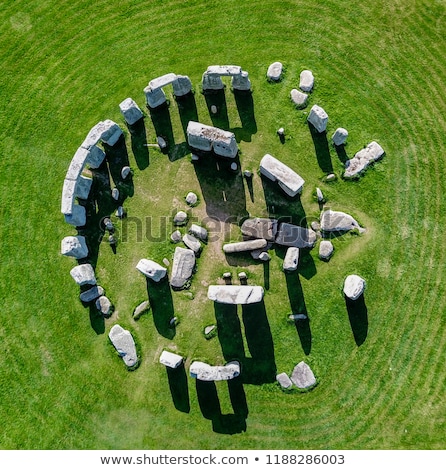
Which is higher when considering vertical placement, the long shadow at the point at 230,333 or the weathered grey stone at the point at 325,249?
the weathered grey stone at the point at 325,249

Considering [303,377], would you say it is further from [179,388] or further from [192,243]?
[192,243]

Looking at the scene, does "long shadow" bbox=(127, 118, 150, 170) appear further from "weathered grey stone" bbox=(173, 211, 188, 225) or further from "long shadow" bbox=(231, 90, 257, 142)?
"long shadow" bbox=(231, 90, 257, 142)

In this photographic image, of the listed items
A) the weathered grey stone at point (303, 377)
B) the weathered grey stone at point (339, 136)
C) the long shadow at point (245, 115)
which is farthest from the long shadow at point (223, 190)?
the weathered grey stone at point (303, 377)

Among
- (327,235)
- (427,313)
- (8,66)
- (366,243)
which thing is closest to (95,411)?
(327,235)

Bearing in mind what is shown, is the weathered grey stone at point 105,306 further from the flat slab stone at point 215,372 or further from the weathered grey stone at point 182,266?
the flat slab stone at point 215,372

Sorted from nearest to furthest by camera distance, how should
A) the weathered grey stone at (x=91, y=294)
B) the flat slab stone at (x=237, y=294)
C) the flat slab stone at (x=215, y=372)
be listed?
the flat slab stone at (x=237, y=294) → the flat slab stone at (x=215, y=372) → the weathered grey stone at (x=91, y=294)

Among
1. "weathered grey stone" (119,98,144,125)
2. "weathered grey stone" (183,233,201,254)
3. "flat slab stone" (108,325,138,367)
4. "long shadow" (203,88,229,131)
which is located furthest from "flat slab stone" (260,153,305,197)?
"flat slab stone" (108,325,138,367)

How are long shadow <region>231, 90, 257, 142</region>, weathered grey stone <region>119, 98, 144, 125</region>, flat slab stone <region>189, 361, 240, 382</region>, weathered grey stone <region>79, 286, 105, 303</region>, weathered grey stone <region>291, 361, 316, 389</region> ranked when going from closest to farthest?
flat slab stone <region>189, 361, 240, 382</region> → weathered grey stone <region>291, 361, 316, 389</region> → weathered grey stone <region>119, 98, 144, 125</region> → weathered grey stone <region>79, 286, 105, 303</region> → long shadow <region>231, 90, 257, 142</region>
